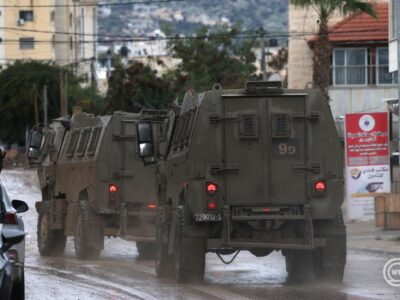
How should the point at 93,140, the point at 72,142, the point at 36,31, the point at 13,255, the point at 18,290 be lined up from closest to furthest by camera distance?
the point at 13,255
the point at 18,290
the point at 93,140
the point at 72,142
the point at 36,31

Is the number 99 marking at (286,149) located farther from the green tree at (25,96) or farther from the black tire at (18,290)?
the green tree at (25,96)

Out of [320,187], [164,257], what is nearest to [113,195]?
[164,257]

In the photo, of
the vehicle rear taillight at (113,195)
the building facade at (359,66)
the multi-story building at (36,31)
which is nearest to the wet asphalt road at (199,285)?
the vehicle rear taillight at (113,195)

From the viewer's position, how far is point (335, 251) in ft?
51.9

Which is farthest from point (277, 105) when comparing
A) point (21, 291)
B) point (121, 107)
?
point (121, 107)

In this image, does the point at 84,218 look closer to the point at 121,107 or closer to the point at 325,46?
the point at 325,46

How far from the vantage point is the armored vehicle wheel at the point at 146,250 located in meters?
22.2

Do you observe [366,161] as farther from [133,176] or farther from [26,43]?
[26,43]

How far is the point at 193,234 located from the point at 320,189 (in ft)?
6.11

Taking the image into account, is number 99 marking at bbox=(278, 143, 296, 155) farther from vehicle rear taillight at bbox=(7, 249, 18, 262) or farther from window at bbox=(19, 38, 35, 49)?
window at bbox=(19, 38, 35, 49)

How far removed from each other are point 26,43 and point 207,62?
4698 centimetres

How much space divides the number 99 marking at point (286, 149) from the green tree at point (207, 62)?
5738 centimetres

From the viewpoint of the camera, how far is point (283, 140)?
15.8 meters
